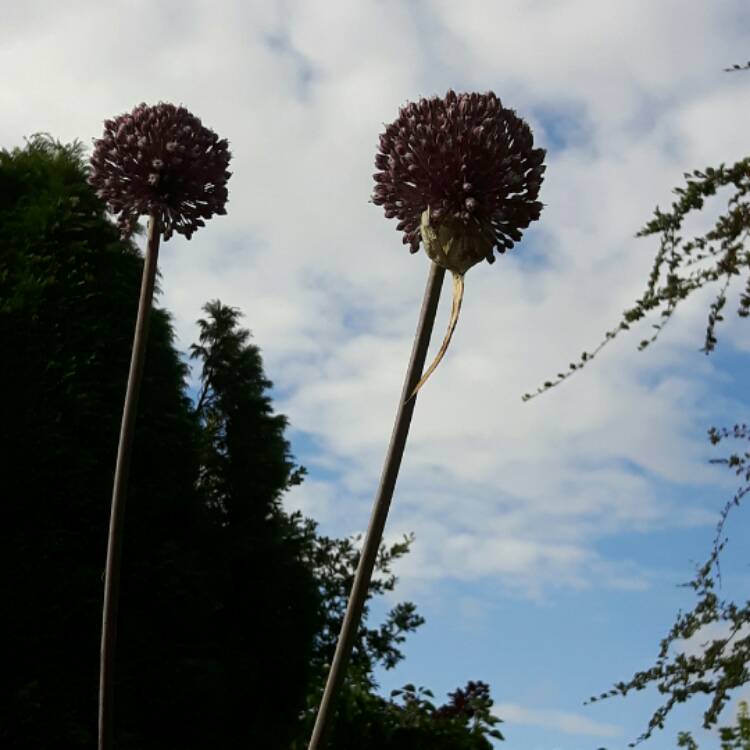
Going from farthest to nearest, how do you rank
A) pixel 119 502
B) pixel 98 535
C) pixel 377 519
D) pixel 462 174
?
1. pixel 98 535
2. pixel 119 502
3. pixel 462 174
4. pixel 377 519

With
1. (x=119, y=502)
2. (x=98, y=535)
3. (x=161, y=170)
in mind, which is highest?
(x=161, y=170)

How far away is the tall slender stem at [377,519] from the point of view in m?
3.07

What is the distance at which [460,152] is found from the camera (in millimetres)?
3273

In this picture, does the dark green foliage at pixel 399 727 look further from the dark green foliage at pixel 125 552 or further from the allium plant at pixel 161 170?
the allium plant at pixel 161 170

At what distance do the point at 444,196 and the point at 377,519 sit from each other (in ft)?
3.06

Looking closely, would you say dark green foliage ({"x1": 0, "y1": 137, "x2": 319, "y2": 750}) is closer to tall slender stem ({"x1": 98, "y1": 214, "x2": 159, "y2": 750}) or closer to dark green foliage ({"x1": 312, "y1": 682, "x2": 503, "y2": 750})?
dark green foliage ({"x1": 312, "y1": 682, "x2": 503, "y2": 750})

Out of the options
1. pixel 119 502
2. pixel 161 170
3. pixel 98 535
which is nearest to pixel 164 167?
pixel 161 170

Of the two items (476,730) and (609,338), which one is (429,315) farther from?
(476,730)

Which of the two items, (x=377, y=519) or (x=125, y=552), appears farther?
(x=125, y=552)

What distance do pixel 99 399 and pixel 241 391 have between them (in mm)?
2663

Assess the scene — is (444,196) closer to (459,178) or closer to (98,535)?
(459,178)

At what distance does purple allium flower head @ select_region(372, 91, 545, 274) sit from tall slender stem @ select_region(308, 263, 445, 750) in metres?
0.26

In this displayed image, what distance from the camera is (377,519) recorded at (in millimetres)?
3086

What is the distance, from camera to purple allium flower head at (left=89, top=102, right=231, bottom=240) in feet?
15.6
